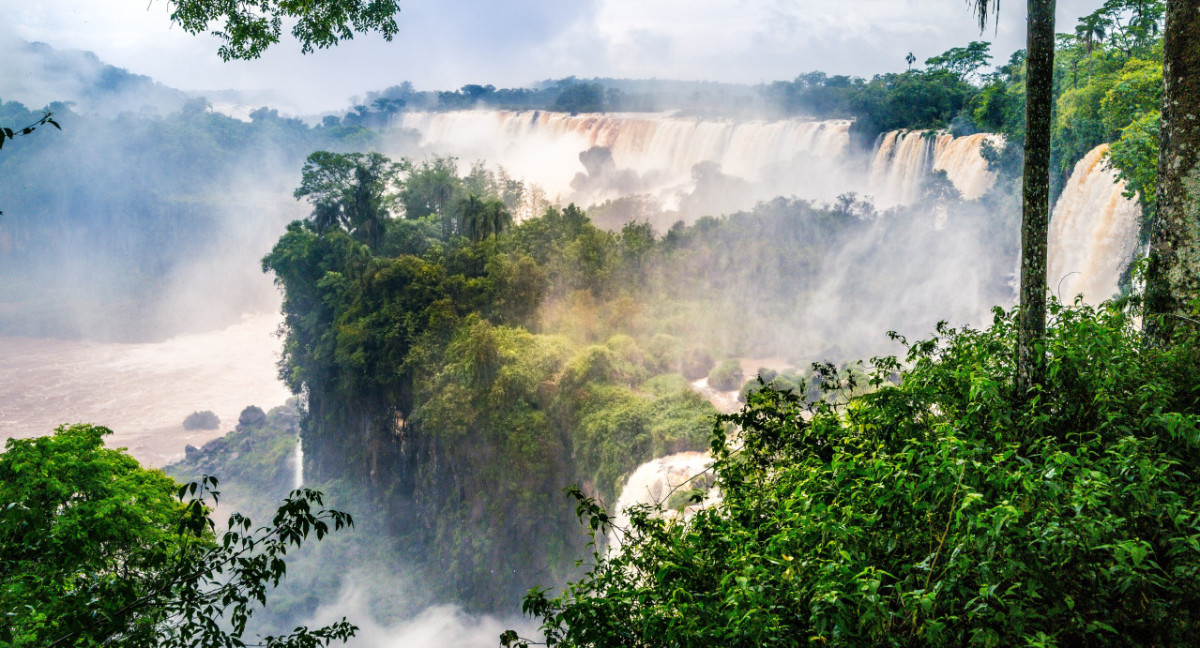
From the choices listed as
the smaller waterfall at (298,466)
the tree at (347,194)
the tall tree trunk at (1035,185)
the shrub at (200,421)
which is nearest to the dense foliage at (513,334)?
the tree at (347,194)

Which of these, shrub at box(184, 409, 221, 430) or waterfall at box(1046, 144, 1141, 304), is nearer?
waterfall at box(1046, 144, 1141, 304)

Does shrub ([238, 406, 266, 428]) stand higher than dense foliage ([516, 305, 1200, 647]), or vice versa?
shrub ([238, 406, 266, 428])

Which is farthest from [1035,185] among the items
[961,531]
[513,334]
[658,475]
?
[513,334]

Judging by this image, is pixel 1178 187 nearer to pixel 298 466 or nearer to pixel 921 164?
pixel 921 164

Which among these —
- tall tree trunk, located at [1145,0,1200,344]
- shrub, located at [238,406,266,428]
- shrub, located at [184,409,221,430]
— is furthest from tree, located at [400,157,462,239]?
tall tree trunk, located at [1145,0,1200,344]

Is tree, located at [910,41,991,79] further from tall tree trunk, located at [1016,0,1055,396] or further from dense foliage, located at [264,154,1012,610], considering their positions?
tall tree trunk, located at [1016,0,1055,396]

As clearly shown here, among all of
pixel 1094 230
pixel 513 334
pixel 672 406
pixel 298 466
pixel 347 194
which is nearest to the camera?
pixel 1094 230

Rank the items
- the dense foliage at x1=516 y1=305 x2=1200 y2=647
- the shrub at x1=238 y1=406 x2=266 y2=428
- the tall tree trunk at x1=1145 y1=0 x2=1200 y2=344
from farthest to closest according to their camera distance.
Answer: the shrub at x1=238 y1=406 x2=266 y2=428 < the tall tree trunk at x1=1145 y1=0 x2=1200 y2=344 < the dense foliage at x1=516 y1=305 x2=1200 y2=647

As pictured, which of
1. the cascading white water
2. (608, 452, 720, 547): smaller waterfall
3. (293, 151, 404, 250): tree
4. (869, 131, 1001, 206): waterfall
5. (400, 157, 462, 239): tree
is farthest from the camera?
the cascading white water

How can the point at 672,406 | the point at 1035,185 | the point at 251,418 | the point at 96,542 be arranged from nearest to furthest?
the point at 1035,185 < the point at 96,542 < the point at 672,406 < the point at 251,418
